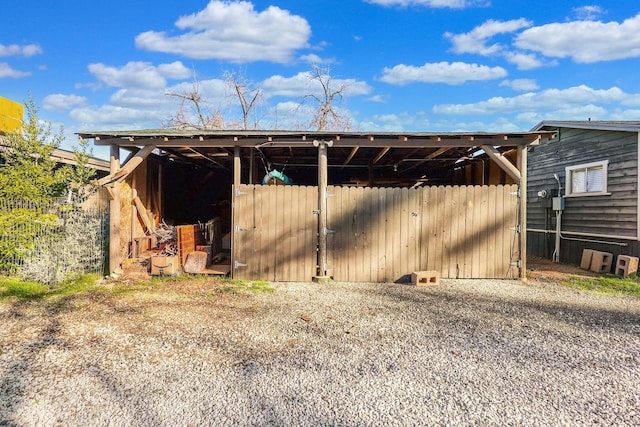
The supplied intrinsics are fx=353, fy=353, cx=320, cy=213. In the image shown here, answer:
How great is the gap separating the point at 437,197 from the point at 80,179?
619 centimetres

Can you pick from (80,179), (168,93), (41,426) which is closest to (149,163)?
(80,179)

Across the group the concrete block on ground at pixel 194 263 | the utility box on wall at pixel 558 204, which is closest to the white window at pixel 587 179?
the utility box on wall at pixel 558 204

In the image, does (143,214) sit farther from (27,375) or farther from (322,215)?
(27,375)

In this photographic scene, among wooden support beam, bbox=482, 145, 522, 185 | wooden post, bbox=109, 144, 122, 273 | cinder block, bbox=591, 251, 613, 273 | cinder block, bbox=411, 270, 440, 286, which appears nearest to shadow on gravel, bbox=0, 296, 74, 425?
wooden post, bbox=109, 144, 122, 273

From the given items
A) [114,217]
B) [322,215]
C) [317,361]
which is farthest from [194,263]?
[317,361]

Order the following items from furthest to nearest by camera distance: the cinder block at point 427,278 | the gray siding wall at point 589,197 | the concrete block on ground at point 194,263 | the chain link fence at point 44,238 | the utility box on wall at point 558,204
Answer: the utility box on wall at point 558,204 < the gray siding wall at point 589,197 < the concrete block on ground at point 194,263 < the cinder block at point 427,278 < the chain link fence at point 44,238

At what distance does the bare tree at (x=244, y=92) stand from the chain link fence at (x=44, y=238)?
17.6 m

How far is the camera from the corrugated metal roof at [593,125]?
7.18 metres

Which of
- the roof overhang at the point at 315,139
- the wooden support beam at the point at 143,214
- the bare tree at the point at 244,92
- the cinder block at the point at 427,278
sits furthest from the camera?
the bare tree at the point at 244,92

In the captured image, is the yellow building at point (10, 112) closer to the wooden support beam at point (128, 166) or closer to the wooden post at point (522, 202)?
the wooden support beam at point (128, 166)

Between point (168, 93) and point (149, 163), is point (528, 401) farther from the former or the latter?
point (168, 93)

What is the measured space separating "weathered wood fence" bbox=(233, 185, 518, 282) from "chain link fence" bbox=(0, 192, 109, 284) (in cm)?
261

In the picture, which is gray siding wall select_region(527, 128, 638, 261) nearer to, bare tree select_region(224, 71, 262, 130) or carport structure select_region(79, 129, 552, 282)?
carport structure select_region(79, 129, 552, 282)

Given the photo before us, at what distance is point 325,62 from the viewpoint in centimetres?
2267
